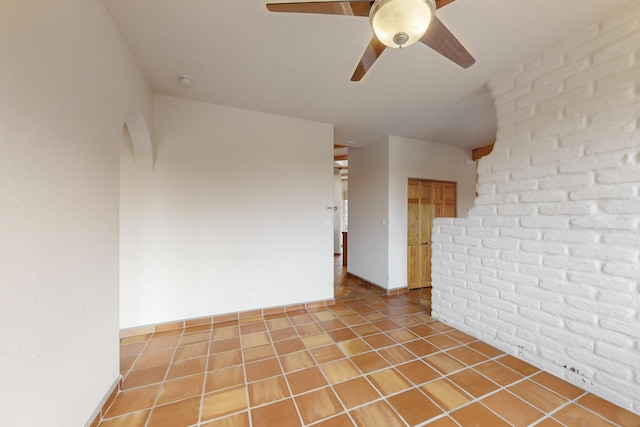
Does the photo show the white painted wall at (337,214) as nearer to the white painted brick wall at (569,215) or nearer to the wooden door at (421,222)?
the wooden door at (421,222)

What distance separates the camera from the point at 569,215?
175cm

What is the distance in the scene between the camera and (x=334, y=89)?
2.51m

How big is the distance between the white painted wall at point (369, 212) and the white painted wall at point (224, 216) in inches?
41.8

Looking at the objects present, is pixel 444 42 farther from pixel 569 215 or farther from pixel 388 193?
pixel 388 193

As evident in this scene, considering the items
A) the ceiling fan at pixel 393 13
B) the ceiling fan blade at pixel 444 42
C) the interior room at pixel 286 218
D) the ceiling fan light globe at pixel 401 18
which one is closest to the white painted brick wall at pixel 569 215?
the interior room at pixel 286 218

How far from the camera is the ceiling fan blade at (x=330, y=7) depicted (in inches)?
43.7

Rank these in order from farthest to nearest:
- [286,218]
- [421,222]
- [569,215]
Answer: [421,222]
[286,218]
[569,215]

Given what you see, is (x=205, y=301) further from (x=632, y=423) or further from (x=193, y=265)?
(x=632, y=423)

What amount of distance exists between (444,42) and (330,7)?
703 mm

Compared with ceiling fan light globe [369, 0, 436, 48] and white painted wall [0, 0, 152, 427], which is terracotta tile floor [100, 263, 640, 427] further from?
ceiling fan light globe [369, 0, 436, 48]

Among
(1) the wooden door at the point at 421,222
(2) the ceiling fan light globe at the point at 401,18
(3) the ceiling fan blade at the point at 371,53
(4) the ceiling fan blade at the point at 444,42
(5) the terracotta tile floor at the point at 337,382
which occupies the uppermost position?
(3) the ceiling fan blade at the point at 371,53

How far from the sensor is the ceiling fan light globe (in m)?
1.05

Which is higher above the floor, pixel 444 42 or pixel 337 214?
pixel 444 42

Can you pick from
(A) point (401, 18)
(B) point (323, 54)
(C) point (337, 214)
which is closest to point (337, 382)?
(A) point (401, 18)
